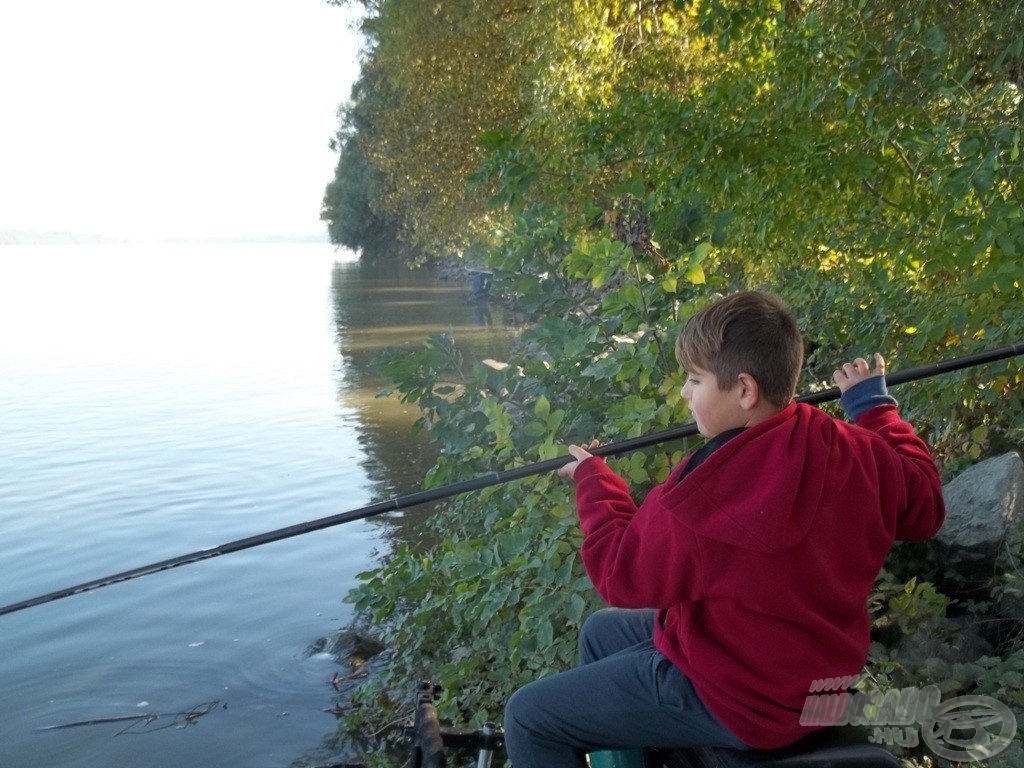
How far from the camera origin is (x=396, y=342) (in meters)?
25.6

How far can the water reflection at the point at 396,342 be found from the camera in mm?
11633

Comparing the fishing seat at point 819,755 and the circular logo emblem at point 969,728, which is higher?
the fishing seat at point 819,755

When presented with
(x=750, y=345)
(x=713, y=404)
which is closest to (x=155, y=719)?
(x=713, y=404)

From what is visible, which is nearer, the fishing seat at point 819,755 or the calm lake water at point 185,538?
the fishing seat at point 819,755

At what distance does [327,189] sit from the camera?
61844 millimetres

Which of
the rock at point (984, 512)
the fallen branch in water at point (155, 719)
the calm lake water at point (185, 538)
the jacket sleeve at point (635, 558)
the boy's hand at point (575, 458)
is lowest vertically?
the fallen branch in water at point (155, 719)

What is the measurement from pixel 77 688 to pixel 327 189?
57.1 meters

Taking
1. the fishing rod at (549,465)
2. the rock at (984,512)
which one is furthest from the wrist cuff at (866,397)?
the rock at (984,512)

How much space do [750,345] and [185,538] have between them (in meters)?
8.22

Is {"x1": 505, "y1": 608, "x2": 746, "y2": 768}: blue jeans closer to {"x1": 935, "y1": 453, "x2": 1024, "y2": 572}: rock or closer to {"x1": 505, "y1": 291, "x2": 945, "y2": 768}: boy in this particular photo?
{"x1": 505, "y1": 291, "x2": 945, "y2": 768}: boy

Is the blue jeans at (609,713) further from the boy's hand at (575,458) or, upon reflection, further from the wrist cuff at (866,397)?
the wrist cuff at (866,397)

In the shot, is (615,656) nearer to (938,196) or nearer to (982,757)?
(982,757)

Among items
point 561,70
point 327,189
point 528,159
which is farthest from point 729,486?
point 327,189

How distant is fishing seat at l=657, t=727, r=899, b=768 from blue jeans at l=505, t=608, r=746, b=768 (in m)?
0.03
